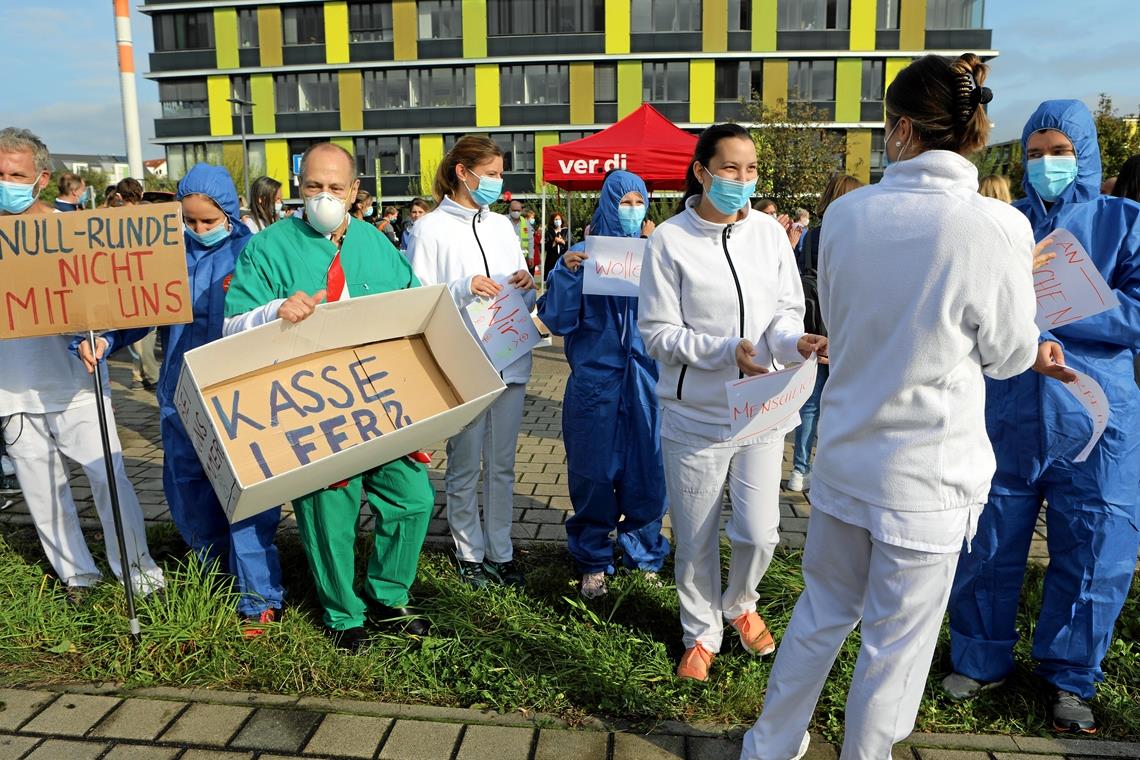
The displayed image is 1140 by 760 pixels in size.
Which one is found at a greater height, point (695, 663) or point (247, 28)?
point (247, 28)

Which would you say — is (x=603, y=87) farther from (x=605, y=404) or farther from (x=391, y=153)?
(x=605, y=404)

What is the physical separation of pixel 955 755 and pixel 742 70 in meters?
43.0

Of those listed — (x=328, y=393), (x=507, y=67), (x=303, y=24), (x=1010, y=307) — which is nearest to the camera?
(x=1010, y=307)

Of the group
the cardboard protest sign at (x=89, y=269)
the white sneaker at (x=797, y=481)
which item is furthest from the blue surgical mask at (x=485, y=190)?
the white sneaker at (x=797, y=481)

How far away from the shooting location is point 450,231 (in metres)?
3.92

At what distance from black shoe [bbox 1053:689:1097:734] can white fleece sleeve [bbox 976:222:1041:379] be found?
1.57 meters

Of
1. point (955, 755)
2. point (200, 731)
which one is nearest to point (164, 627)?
point (200, 731)

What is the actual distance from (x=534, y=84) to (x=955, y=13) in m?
20.4

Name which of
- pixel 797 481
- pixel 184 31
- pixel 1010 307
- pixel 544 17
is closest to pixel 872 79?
pixel 544 17

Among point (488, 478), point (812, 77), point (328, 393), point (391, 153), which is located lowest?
point (488, 478)

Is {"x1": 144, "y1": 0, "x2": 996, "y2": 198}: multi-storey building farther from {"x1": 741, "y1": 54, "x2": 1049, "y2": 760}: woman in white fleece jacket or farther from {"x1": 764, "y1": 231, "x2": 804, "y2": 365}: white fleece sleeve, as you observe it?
{"x1": 741, "y1": 54, "x2": 1049, "y2": 760}: woman in white fleece jacket

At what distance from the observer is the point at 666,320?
3.02 meters

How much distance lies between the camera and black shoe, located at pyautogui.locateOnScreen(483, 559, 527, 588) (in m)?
3.95

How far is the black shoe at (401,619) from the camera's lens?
11.2ft
